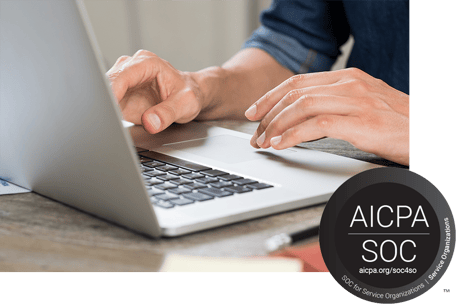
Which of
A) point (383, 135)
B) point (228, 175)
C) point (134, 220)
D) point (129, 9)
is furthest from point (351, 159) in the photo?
point (129, 9)

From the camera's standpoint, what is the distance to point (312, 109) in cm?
56

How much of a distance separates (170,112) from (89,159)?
14.0 inches

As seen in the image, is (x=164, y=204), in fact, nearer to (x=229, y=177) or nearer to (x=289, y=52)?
(x=229, y=177)

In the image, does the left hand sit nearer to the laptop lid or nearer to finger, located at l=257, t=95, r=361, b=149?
finger, located at l=257, t=95, r=361, b=149

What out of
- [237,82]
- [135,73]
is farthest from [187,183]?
[237,82]

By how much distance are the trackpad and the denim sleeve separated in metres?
0.50

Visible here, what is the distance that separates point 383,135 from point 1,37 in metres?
0.43

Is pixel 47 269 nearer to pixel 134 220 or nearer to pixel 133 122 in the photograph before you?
pixel 134 220

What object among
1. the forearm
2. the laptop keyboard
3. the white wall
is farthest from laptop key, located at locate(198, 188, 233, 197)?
the white wall

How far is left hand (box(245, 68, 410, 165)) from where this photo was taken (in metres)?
0.56

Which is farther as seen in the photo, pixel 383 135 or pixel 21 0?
pixel 383 135

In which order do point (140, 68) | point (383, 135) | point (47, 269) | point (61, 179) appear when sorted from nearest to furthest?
1. point (47, 269)
2. point (61, 179)
3. point (383, 135)
4. point (140, 68)

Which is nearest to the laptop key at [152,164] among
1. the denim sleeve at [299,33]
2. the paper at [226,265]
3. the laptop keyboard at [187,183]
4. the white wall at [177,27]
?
the laptop keyboard at [187,183]

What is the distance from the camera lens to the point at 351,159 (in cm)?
57
